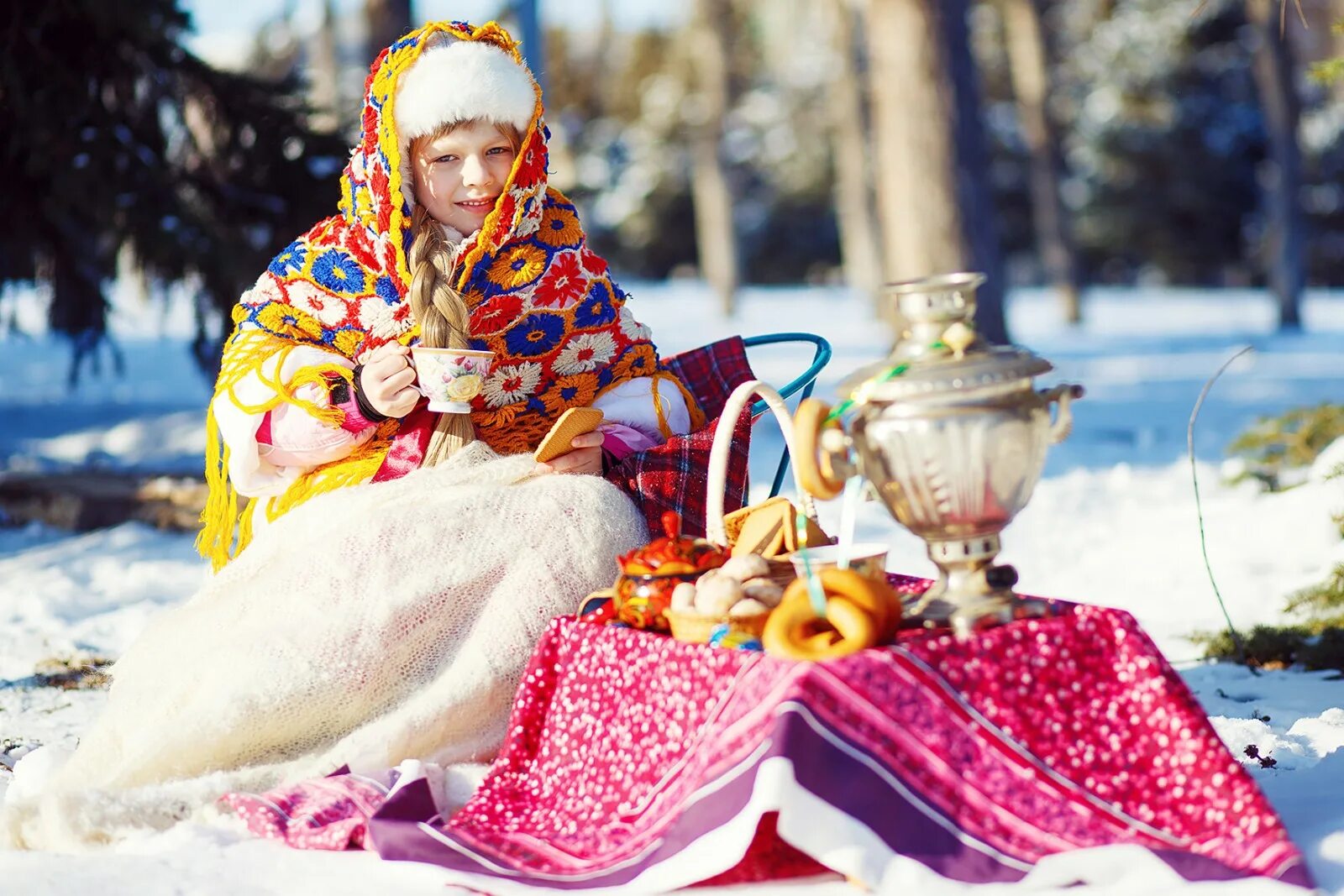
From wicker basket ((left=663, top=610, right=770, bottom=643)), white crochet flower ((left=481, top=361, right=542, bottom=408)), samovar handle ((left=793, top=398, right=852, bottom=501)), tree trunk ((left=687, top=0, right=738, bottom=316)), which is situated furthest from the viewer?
tree trunk ((left=687, top=0, right=738, bottom=316))

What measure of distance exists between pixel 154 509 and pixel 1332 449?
500cm

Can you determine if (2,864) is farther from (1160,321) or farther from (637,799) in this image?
(1160,321)

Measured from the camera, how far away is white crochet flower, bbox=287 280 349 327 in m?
3.35

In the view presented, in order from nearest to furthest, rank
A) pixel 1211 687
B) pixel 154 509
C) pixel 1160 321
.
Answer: pixel 1211 687 → pixel 154 509 → pixel 1160 321

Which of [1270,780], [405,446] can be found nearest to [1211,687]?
[1270,780]

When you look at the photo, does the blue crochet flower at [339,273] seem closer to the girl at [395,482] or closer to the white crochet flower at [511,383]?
the girl at [395,482]

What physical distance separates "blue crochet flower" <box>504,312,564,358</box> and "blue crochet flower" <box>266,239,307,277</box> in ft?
1.61

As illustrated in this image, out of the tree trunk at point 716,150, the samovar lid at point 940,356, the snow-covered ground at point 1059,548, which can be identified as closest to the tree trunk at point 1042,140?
the snow-covered ground at point 1059,548

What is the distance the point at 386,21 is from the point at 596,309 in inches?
200

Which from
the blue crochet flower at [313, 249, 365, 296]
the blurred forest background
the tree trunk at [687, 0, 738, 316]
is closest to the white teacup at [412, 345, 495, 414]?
the blue crochet flower at [313, 249, 365, 296]

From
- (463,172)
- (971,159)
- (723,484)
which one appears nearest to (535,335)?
(463,172)

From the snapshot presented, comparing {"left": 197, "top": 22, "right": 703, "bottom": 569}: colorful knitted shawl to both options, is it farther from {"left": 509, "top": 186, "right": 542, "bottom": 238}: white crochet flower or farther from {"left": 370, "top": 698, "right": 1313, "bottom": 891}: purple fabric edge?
{"left": 370, "top": 698, "right": 1313, "bottom": 891}: purple fabric edge

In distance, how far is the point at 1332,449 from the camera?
209 inches

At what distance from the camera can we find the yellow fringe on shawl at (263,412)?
3246 mm
